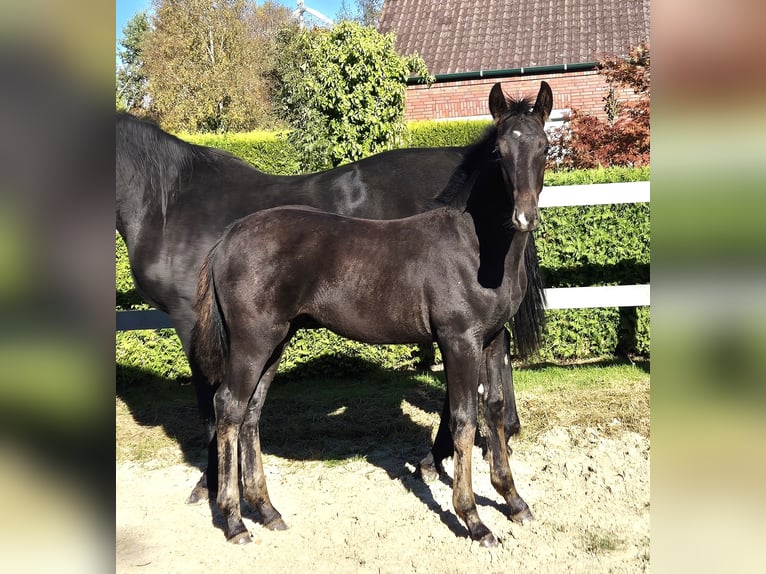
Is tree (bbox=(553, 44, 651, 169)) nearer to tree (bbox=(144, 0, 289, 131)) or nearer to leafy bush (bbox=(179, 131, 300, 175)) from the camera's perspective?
leafy bush (bbox=(179, 131, 300, 175))

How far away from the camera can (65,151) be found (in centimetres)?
66

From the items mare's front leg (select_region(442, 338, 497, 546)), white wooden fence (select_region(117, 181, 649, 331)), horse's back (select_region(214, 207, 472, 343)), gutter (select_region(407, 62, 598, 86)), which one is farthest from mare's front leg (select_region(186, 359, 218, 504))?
gutter (select_region(407, 62, 598, 86))

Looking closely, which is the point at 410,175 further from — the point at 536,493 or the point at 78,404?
the point at 78,404

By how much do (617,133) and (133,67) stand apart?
A: 24149 mm

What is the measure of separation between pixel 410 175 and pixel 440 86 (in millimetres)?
13101

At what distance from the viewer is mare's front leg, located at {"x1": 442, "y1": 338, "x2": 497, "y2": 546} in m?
A: 3.46

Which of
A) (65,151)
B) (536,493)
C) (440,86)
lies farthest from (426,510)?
(440,86)

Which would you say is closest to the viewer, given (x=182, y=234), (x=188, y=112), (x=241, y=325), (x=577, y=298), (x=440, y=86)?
(x=241, y=325)

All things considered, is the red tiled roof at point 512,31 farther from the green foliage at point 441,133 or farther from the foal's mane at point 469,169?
the foal's mane at point 469,169

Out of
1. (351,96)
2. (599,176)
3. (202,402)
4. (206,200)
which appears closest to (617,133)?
(599,176)

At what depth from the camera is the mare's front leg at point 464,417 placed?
11.4ft

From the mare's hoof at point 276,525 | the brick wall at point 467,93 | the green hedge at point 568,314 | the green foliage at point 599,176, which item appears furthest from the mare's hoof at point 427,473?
the brick wall at point 467,93

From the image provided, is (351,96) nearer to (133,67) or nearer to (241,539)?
(241,539)

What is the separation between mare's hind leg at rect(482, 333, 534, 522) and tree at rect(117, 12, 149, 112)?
2137cm
